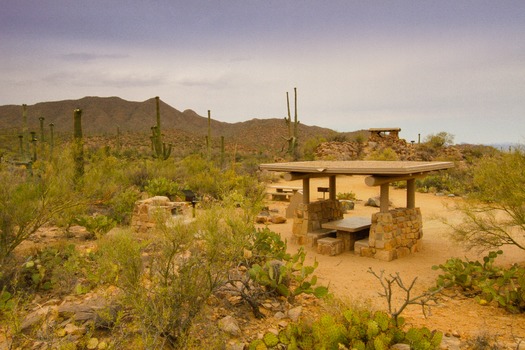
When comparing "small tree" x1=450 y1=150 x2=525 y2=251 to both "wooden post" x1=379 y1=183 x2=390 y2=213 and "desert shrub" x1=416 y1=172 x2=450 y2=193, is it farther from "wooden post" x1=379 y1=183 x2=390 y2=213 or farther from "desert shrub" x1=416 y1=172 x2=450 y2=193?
"desert shrub" x1=416 y1=172 x2=450 y2=193

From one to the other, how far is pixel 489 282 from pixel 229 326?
130 inches

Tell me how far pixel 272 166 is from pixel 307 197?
0.96 m

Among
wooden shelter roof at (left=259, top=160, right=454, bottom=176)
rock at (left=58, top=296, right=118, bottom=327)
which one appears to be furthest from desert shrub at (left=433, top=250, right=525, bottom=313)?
rock at (left=58, top=296, right=118, bottom=327)

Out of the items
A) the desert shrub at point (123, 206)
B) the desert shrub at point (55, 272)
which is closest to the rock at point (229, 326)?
the desert shrub at point (55, 272)

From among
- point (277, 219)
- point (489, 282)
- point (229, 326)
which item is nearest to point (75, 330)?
point (229, 326)

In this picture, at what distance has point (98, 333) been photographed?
13.0ft

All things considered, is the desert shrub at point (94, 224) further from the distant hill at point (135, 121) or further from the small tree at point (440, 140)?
the distant hill at point (135, 121)

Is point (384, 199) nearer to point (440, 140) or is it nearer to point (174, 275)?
point (174, 275)

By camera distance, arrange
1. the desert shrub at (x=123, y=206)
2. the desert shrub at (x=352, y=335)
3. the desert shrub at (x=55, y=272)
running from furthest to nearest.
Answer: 1. the desert shrub at (x=123, y=206)
2. the desert shrub at (x=55, y=272)
3. the desert shrub at (x=352, y=335)

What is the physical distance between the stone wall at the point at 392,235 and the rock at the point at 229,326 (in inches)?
138

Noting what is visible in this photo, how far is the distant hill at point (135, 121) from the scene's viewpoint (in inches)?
2024

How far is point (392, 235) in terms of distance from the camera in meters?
6.89

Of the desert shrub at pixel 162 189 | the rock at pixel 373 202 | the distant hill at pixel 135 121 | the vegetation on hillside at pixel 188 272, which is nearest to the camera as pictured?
the vegetation on hillside at pixel 188 272

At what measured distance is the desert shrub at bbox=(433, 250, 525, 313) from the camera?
15.4 ft
